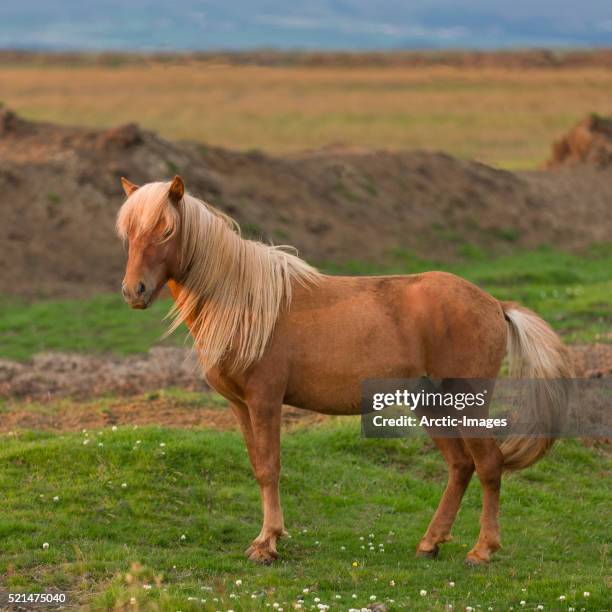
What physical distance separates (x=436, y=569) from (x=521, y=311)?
6.57 feet

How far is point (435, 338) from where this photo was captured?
8016 mm

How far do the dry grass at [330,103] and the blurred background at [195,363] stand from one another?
46cm

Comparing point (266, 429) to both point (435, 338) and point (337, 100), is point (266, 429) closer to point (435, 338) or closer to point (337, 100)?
point (435, 338)

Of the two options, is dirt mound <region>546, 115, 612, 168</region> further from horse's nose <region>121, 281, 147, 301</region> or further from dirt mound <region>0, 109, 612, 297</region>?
horse's nose <region>121, 281, 147, 301</region>

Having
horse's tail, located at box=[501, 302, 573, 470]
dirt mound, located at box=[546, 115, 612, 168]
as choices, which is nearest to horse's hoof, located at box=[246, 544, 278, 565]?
horse's tail, located at box=[501, 302, 573, 470]

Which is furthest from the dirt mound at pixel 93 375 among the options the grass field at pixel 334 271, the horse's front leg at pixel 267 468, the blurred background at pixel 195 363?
the horse's front leg at pixel 267 468

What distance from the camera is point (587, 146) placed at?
3412 cm

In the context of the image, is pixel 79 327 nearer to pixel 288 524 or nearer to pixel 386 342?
pixel 288 524

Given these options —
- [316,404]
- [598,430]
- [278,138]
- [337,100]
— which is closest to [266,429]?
[316,404]

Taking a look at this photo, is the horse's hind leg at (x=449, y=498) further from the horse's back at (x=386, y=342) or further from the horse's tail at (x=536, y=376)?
the horse's back at (x=386, y=342)

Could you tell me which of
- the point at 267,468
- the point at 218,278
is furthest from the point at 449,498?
the point at 218,278

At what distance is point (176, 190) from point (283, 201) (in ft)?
62.1

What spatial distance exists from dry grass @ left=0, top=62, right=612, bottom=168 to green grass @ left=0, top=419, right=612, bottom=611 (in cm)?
3162

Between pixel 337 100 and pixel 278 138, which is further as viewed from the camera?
pixel 337 100
